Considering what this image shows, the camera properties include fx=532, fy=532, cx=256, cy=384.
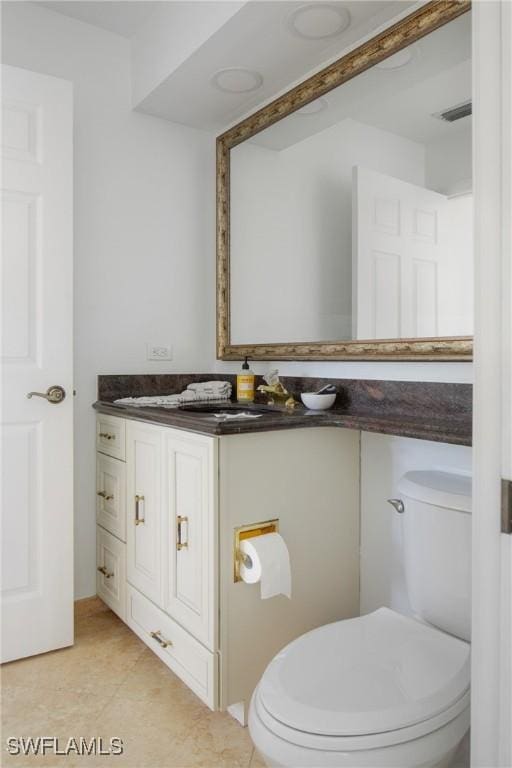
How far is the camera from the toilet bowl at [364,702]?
102 cm

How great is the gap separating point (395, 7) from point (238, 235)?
1.07 meters

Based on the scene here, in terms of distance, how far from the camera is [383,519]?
72.1 inches

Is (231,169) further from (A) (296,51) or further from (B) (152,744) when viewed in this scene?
(B) (152,744)

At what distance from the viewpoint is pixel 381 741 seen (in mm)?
1021

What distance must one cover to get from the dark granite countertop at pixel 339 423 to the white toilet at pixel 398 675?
0.53ft

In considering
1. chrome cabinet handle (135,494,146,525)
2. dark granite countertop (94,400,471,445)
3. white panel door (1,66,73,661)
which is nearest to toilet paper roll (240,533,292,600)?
dark granite countertop (94,400,471,445)

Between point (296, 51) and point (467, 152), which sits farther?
point (296, 51)

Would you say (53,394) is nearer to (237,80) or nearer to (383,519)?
(383,519)

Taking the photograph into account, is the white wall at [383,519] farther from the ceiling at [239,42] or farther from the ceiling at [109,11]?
the ceiling at [109,11]

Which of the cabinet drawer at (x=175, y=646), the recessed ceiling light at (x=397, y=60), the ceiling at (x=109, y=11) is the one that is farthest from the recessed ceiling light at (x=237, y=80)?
the cabinet drawer at (x=175, y=646)

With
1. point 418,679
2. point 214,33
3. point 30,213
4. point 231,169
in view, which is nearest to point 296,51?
point 214,33

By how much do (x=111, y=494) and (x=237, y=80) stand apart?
Result: 1.75m

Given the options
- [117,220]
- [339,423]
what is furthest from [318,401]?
[117,220]

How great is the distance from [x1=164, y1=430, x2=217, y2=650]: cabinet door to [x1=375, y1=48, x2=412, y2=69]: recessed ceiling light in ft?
4.40
